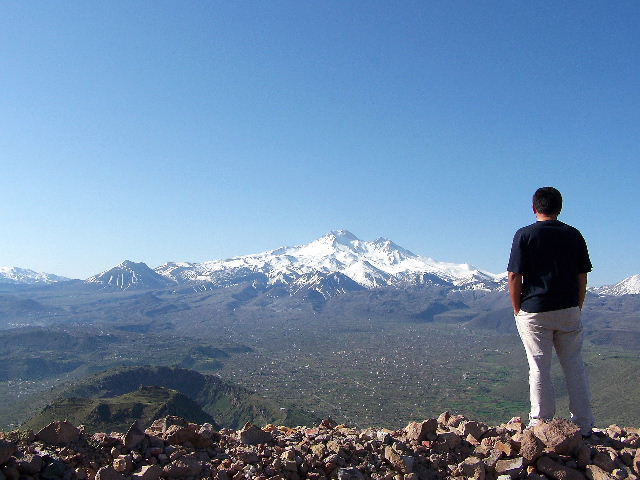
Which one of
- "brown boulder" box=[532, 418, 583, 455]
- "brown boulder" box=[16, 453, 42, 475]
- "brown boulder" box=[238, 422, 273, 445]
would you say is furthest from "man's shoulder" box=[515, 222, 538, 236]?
"brown boulder" box=[16, 453, 42, 475]

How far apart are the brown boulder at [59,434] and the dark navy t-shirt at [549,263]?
677 centimetres

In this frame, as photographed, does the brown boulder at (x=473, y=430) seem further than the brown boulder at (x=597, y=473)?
Yes

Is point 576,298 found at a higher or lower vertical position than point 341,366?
higher

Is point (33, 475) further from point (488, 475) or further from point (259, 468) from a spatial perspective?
point (488, 475)

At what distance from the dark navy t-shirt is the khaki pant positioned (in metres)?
0.18

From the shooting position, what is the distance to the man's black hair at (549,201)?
7.58m

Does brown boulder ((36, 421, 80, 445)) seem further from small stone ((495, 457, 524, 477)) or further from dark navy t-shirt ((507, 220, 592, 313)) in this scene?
dark navy t-shirt ((507, 220, 592, 313))

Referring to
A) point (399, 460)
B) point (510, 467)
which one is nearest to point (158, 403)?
point (399, 460)

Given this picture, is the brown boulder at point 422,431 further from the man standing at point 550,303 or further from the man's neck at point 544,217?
the man's neck at point 544,217

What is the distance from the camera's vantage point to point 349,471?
20.5 ft

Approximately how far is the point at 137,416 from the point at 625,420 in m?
81.9

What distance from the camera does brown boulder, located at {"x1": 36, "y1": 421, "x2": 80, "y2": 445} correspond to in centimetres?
671

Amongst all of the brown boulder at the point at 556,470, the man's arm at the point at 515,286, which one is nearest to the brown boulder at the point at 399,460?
the brown boulder at the point at 556,470

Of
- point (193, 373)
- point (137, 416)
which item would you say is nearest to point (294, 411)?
point (137, 416)
